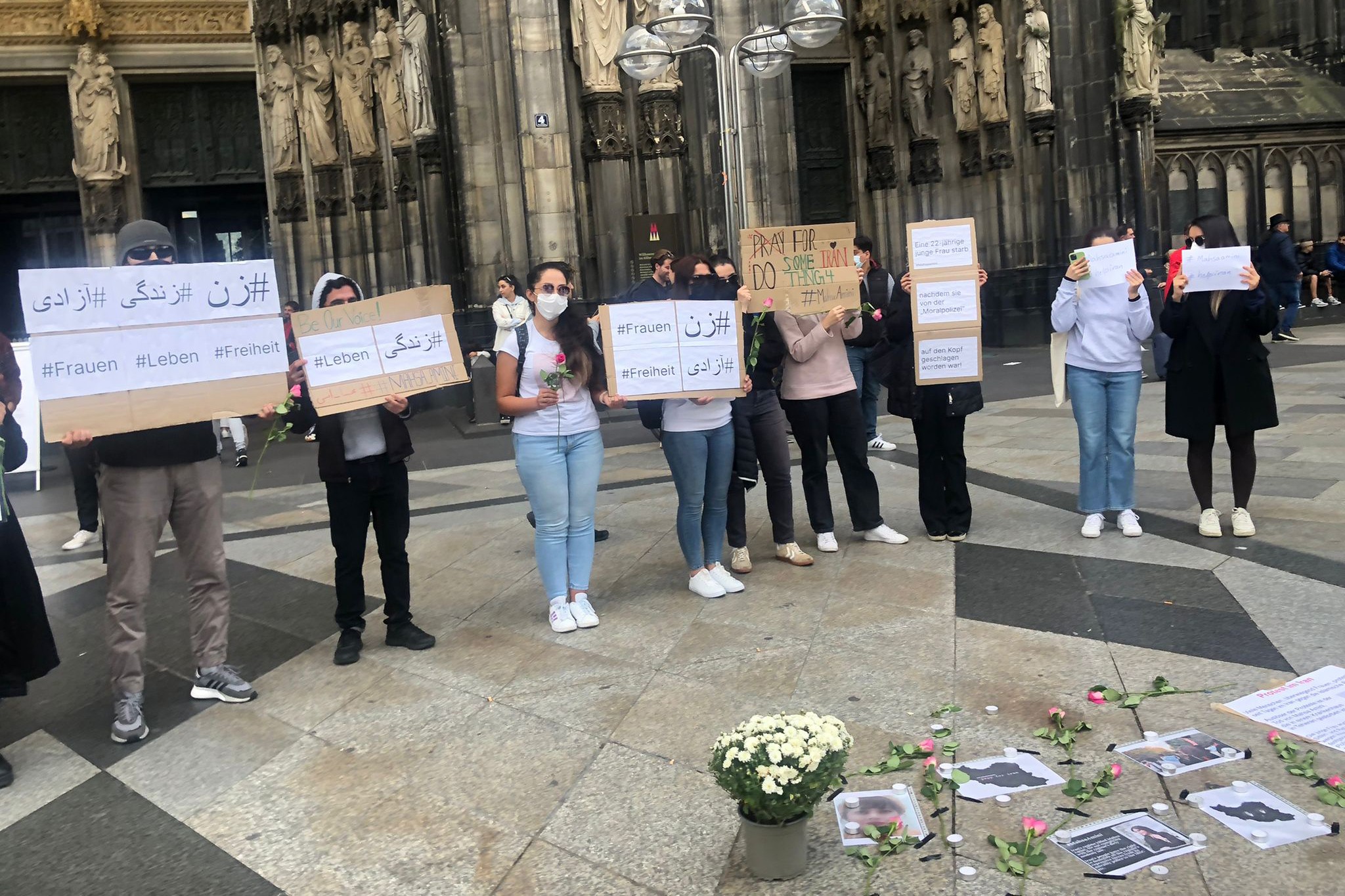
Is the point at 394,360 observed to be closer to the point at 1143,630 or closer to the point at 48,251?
the point at 1143,630

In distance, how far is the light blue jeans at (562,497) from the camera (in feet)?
18.4

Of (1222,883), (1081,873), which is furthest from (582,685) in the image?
(1222,883)

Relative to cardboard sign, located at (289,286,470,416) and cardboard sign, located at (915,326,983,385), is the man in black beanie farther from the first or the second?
cardboard sign, located at (915,326,983,385)

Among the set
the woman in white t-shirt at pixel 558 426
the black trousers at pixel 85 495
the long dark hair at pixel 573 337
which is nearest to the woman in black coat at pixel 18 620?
the woman in white t-shirt at pixel 558 426

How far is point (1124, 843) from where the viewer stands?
3285mm

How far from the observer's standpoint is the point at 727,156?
9.98 meters

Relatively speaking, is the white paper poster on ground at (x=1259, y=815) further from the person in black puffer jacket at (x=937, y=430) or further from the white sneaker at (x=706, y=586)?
the person in black puffer jacket at (x=937, y=430)

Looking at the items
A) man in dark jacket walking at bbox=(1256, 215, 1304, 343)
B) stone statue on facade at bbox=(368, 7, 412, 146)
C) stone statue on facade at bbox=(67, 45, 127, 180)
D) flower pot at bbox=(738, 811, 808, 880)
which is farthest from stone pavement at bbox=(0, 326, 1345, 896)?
stone statue on facade at bbox=(67, 45, 127, 180)

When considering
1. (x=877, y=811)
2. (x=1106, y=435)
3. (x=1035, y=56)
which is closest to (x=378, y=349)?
(x=877, y=811)

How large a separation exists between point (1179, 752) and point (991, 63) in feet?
57.6

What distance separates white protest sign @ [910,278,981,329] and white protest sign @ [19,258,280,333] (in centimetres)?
389

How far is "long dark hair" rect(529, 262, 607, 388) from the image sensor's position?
563 centimetres

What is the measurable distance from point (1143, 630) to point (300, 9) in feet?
60.7

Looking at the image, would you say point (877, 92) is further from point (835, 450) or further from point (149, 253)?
point (149, 253)
